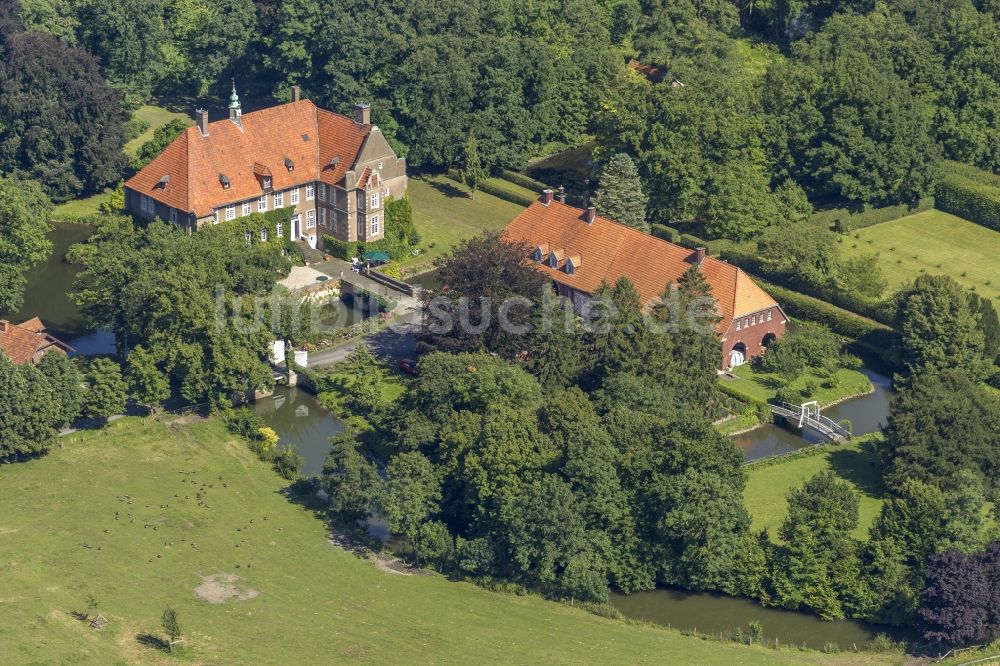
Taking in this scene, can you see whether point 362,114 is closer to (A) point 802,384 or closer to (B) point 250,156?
(B) point 250,156

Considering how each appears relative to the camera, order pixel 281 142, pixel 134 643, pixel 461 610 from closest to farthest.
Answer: pixel 134 643 < pixel 461 610 < pixel 281 142

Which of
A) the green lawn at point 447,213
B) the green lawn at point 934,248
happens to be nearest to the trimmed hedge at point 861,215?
the green lawn at point 934,248

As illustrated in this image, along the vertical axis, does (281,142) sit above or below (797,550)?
above

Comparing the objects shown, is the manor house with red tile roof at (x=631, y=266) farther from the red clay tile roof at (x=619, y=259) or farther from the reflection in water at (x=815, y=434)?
the reflection in water at (x=815, y=434)

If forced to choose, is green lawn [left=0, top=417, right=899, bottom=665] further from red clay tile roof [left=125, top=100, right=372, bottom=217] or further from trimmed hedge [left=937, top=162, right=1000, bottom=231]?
trimmed hedge [left=937, top=162, right=1000, bottom=231]

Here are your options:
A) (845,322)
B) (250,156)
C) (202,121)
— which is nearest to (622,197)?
(845,322)

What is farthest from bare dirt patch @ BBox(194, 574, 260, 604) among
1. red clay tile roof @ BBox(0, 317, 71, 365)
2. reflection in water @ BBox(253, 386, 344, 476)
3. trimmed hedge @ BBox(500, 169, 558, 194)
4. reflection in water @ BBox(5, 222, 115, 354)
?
trimmed hedge @ BBox(500, 169, 558, 194)

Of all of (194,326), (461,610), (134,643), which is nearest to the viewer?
(134,643)

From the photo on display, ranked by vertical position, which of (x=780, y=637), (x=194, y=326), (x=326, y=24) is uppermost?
(x=326, y=24)

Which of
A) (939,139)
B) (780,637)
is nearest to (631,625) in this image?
(780,637)

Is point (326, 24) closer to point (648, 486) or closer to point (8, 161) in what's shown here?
point (8, 161)
